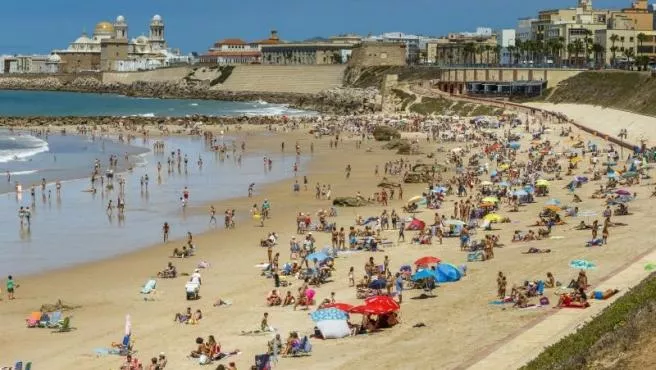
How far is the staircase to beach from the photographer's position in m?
140

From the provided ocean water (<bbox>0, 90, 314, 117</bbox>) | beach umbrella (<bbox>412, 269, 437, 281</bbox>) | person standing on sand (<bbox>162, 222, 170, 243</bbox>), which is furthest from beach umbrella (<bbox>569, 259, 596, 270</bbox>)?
ocean water (<bbox>0, 90, 314, 117</bbox>)

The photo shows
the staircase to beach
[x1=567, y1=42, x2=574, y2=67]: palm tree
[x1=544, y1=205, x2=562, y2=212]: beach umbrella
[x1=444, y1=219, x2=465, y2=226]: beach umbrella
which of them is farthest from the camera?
the staircase to beach

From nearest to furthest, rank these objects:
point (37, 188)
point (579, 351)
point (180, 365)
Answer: point (579, 351) < point (180, 365) < point (37, 188)

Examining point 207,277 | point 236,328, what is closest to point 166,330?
point 236,328

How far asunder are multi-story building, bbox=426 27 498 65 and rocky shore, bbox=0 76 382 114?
18.6 metres

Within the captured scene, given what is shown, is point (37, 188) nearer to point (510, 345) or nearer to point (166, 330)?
point (166, 330)

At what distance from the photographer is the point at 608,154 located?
46281mm

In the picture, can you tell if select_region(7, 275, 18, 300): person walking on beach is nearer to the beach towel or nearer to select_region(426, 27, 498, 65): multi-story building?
the beach towel

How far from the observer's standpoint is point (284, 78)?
5753 inches

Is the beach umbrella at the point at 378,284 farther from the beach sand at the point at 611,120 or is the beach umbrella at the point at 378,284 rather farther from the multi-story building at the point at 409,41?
the multi-story building at the point at 409,41

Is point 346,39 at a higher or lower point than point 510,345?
higher

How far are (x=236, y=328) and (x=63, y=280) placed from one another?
7040mm

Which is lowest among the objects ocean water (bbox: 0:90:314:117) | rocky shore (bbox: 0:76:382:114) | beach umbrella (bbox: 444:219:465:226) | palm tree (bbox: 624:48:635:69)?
beach umbrella (bbox: 444:219:465:226)

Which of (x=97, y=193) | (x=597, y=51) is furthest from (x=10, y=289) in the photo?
(x=597, y=51)
